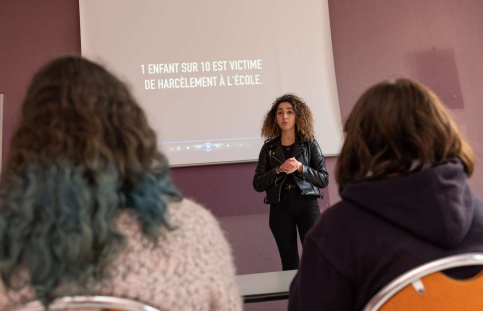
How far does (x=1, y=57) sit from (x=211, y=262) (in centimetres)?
363

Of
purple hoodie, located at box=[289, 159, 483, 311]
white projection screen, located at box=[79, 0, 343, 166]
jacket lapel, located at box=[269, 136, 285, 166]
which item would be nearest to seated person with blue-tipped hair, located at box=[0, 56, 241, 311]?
purple hoodie, located at box=[289, 159, 483, 311]

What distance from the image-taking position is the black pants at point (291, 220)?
9.78 ft

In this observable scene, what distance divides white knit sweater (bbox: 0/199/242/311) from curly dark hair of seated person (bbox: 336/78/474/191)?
17.7 inches

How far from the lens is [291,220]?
3045mm

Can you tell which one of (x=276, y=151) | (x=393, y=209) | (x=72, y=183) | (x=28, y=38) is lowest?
(x=393, y=209)

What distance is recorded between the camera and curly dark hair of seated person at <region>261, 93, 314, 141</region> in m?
3.30

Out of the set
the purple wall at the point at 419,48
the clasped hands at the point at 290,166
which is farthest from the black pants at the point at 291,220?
the purple wall at the point at 419,48

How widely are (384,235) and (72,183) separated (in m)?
A: 0.68

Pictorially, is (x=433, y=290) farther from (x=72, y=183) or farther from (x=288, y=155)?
(x=288, y=155)

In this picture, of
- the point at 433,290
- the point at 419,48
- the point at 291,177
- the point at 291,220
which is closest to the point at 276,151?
the point at 291,177

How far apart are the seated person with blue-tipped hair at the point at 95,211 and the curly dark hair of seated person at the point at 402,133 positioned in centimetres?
47

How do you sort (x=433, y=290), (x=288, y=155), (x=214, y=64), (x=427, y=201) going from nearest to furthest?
(x=433, y=290)
(x=427, y=201)
(x=288, y=155)
(x=214, y=64)

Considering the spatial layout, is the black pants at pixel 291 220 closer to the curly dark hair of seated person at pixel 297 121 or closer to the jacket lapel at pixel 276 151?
the jacket lapel at pixel 276 151

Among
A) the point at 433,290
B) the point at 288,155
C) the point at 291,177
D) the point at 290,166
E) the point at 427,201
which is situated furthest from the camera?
the point at 288,155
